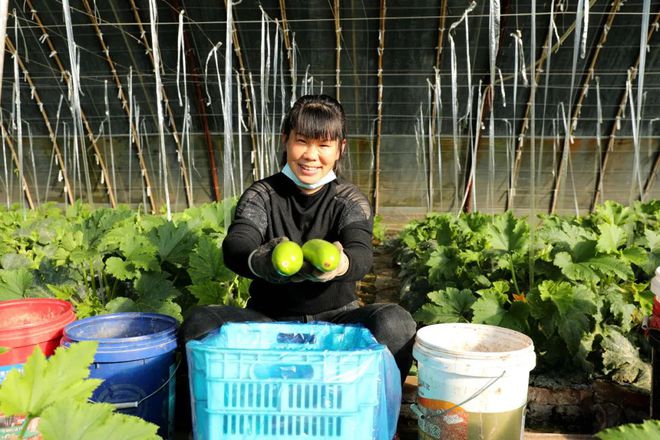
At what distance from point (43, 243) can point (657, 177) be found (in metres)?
13.4

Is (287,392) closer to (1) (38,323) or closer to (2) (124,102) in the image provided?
(1) (38,323)

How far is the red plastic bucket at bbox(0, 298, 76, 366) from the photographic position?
2055mm

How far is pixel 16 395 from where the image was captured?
1.19 metres

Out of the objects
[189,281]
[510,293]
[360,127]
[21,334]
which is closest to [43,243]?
[189,281]

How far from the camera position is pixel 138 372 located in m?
→ 2.07

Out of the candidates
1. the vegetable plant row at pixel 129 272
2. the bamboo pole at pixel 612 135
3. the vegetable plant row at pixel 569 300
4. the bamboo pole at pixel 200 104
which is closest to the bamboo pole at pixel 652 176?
the bamboo pole at pixel 612 135

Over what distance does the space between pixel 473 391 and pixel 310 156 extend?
1.18m

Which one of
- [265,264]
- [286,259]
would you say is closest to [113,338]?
A: [265,264]

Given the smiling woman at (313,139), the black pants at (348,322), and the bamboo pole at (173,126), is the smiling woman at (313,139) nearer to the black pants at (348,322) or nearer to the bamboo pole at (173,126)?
the black pants at (348,322)

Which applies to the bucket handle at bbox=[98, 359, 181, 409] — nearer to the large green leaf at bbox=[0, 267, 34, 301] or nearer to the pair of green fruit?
the pair of green fruit

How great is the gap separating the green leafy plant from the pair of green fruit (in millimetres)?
754

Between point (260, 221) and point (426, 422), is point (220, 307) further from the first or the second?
point (426, 422)

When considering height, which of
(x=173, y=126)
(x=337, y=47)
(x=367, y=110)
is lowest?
(x=173, y=126)

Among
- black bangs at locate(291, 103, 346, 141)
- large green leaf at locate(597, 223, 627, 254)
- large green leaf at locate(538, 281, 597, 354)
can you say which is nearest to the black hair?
black bangs at locate(291, 103, 346, 141)
